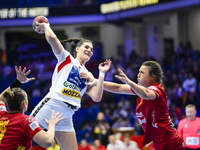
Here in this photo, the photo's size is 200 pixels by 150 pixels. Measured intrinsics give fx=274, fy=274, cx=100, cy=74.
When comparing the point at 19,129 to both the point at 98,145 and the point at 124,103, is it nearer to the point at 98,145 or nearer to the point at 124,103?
the point at 98,145

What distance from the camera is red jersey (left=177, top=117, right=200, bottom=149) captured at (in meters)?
6.07

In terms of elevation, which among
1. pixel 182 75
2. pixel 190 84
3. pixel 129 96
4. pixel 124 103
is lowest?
pixel 124 103

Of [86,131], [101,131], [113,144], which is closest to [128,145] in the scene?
[113,144]

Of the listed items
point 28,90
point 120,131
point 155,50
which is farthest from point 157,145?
point 155,50

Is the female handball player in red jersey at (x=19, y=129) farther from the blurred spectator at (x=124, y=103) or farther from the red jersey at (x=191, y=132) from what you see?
the blurred spectator at (x=124, y=103)

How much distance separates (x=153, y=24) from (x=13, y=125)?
50.0 feet

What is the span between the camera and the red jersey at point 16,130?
9.39ft

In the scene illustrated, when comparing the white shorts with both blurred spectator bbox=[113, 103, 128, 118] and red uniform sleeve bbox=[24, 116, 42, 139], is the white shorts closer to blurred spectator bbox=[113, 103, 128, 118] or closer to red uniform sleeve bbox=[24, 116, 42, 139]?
red uniform sleeve bbox=[24, 116, 42, 139]

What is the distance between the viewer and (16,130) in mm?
2881

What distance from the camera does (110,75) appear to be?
14.4 m

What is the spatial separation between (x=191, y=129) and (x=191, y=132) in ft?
0.22

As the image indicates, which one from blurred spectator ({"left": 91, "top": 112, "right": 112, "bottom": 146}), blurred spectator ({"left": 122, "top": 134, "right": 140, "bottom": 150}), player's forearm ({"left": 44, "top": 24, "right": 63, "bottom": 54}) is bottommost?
blurred spectator ({"left": 122, "top": 134, "right": 140, "bottom": 150})

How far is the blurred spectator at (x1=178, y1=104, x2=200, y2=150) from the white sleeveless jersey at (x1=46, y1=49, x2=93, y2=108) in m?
3.25

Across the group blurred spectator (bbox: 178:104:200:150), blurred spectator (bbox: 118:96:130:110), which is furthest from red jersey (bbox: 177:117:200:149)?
blurred spectator (bbox: 118:96:130:110)
